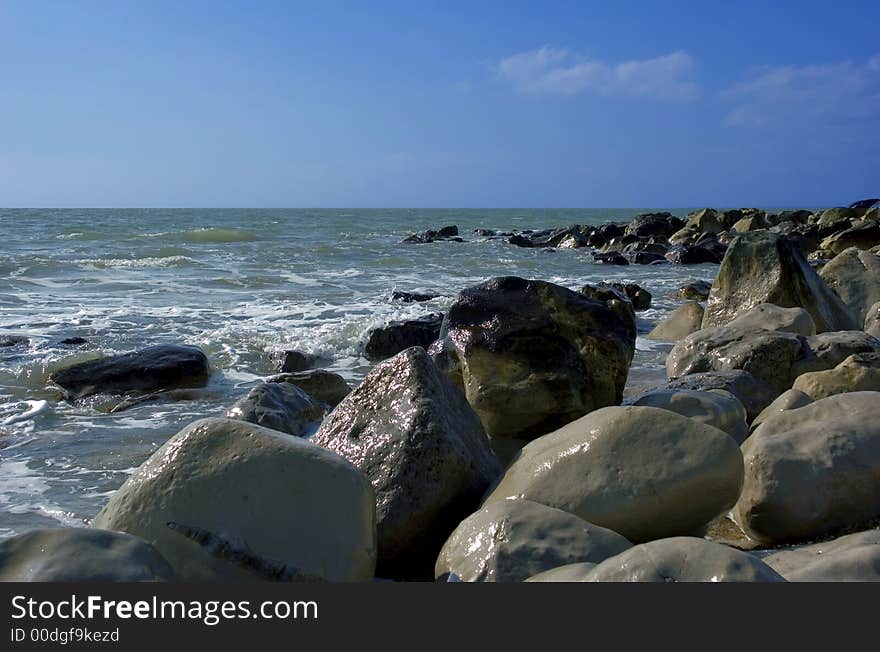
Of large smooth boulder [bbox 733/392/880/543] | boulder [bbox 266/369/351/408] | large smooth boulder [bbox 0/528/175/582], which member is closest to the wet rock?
boulder [bbox 266/369/351/408]

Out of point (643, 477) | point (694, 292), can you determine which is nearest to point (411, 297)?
point (694, 292)

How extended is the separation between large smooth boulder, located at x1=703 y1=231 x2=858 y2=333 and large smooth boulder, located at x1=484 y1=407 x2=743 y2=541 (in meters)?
4.85

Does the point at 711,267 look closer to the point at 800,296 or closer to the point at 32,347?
the point at 800,296

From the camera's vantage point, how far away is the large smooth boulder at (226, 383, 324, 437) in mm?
5387

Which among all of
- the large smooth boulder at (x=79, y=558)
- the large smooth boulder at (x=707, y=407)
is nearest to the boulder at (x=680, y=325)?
the large smooth boulder at (x=707, y=407)

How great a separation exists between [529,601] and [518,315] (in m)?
2.88

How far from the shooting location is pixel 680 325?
955cm

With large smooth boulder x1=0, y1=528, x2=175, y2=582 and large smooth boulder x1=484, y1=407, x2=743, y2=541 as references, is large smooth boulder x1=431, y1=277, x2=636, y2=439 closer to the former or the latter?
large smooth boulder x1=484, y1=407, x2=743, y2=541

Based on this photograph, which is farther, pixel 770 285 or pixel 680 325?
pixel 680 325

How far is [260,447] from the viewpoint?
308cm

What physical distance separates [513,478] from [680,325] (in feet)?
20.9

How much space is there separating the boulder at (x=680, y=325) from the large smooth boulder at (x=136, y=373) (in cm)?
488

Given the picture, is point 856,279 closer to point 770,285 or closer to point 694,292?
point 770,285

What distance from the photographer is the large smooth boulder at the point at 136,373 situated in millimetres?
7148
